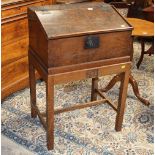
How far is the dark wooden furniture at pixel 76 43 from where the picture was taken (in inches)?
79.4

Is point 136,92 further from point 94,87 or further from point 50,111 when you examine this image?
point 50,111

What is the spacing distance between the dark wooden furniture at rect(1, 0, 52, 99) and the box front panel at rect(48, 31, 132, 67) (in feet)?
3.16

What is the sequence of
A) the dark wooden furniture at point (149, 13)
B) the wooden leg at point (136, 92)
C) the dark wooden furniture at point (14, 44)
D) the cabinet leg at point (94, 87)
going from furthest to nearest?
the dark wooden furniture at point (149, 13)
the wooden leg at point (136, 92)
the cabinet leg at point (94, 87)
the dark wooden furniture at point (14, 44)

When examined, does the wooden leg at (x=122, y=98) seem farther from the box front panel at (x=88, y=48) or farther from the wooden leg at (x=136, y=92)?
the wooden leg at (x=136, y=92)

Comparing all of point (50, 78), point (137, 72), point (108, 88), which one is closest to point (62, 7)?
point (50, 78)

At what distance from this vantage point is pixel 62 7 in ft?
7.39

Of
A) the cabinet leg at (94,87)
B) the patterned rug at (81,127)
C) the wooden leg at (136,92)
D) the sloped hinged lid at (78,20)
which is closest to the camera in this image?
the sloped hinged lid at (78,20)

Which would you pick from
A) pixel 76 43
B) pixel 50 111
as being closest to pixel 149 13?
pixel 76 43

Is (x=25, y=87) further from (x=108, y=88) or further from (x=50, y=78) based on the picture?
(x=50, y=78)

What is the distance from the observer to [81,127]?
9.00 ft

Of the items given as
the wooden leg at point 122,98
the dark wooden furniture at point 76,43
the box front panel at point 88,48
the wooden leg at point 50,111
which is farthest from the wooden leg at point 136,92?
the wooden leg at point 50,111

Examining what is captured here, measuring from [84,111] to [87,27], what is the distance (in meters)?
1.17

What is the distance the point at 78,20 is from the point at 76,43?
197mm

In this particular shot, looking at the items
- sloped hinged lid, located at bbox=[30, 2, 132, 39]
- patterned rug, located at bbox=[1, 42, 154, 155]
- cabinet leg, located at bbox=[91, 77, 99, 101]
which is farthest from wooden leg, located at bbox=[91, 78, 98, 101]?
sloped hinged lid, located at bbox=[30, 2, 132, 39]
